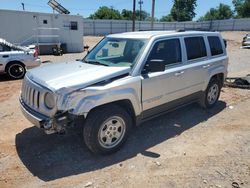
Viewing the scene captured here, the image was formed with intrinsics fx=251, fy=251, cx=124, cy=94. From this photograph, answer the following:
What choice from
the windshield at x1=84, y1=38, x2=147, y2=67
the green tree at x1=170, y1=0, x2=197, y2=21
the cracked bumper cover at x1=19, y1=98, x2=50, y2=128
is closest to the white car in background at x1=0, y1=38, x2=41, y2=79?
the windshield at x1=84, y1=38, x2=147, y2=67

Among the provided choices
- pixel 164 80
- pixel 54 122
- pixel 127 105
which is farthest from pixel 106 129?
pixel 164 80

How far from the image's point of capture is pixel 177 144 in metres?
4.46

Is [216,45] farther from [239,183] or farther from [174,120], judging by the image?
[239,183]

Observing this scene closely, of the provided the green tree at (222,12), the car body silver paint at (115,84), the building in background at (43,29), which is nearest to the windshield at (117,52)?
the car body silver paint at (115,84)

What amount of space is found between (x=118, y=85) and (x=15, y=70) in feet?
25.1

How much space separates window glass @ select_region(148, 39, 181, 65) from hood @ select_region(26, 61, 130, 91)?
2.35 ft

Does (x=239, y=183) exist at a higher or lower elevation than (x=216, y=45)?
lower

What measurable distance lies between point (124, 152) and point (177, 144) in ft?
3.23

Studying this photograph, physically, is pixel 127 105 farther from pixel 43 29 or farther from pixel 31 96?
pixel 43 29

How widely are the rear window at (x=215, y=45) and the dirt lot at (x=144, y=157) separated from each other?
5.32ft

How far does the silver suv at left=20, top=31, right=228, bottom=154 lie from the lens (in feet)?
11.7

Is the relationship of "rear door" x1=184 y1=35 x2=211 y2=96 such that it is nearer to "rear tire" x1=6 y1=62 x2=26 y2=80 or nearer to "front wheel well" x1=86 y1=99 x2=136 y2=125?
"front wheel well" x1=86 y1=99 x2=136 y2=125

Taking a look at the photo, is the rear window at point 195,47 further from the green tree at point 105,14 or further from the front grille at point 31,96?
the green tree at point 105,14

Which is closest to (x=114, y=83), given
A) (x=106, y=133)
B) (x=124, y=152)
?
(x=106, y=133)
